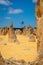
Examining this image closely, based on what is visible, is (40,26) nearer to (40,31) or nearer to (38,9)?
(40,31)

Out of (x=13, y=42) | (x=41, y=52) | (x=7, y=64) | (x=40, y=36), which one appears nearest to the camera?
(x=41, y=52)

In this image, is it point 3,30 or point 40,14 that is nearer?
point 40,14

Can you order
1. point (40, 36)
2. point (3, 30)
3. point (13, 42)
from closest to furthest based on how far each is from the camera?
point (40, 36) → point (13, 42) → point (3, 30)

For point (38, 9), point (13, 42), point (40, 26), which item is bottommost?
point (13, 42)

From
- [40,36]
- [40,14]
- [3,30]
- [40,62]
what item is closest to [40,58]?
[40,62]

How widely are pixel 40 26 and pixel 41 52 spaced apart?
1.69 metres

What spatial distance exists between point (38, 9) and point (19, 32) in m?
47.0

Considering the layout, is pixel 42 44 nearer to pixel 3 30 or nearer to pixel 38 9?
pixel 38 9

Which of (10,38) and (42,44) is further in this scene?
(10,38)

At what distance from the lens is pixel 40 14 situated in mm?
10000

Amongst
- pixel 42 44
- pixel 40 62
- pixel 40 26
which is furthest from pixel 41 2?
pixel 40 62

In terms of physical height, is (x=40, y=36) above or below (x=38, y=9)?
below

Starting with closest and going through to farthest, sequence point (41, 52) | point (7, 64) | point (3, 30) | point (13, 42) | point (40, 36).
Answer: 1. point (41, 52)
2. point (40, 36)
3. point (7, 64)
4. point (13, 42)
5. point (3, 30)

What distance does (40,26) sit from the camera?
31.9 ft
